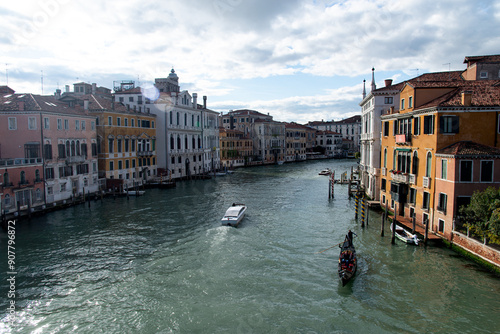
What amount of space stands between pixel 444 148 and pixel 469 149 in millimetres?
964

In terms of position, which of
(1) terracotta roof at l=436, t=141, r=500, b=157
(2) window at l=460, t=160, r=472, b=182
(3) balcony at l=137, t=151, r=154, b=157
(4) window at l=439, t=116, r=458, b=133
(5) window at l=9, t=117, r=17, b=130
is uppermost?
(5) window at l=9, t=117, r=17, b=130

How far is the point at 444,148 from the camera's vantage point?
48.6ft

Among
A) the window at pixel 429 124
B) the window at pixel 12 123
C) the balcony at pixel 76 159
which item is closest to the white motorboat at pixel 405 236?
the window at pixel 429 124

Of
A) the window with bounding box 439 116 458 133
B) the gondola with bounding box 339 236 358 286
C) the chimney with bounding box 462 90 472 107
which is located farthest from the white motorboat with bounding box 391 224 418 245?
the chimney with bounding box 462 90 472 107

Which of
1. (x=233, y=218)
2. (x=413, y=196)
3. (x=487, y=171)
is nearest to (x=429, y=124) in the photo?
(x=487, y=171)

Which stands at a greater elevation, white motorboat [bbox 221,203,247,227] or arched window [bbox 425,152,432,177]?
arched window [bbox 425,152,432,177]

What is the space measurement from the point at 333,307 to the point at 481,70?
1956 centimetres

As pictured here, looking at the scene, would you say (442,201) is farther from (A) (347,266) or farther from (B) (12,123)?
(B) (12,123)

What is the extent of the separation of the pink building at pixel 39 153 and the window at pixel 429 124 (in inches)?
846

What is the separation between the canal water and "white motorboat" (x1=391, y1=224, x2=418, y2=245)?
1.05ft

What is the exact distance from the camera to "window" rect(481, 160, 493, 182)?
1382 centimetres

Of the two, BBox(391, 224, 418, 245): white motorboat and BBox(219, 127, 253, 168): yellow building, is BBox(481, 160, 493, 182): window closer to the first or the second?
BBox(391, 224, 418, 245): white motorboat

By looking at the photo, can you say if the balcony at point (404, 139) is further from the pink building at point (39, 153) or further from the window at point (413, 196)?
the pink building at point (39, 153)

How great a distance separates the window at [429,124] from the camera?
15367mm
